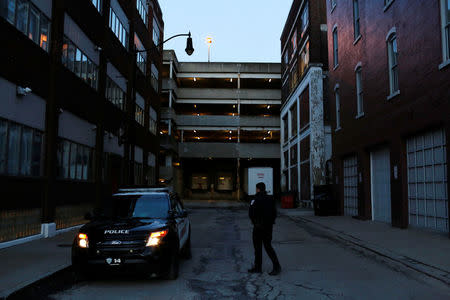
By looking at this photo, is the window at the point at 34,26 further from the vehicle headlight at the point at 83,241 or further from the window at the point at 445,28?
the window at the point at 445,28

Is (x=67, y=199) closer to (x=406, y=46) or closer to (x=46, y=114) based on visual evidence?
(x=46, y=114)

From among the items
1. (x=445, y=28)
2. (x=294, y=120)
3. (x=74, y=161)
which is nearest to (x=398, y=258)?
(x=445, y=28)

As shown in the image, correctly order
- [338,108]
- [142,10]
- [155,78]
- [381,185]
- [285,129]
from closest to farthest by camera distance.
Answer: [381,185]
[338,108]
[142,10]
[155,78]
[285,129]

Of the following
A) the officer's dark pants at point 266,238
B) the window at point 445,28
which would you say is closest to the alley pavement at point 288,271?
the officer's dark pants at point 266,238

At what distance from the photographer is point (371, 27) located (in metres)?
18.1

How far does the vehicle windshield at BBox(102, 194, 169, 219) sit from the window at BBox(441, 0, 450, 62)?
9.42 meters

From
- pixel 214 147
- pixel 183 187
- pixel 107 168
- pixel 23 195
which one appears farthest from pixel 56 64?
pixel 183 187

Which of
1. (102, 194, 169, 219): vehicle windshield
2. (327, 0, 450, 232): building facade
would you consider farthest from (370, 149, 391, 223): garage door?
(102, 194, 169, 219): vehicle windshield

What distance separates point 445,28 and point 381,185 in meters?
7.51

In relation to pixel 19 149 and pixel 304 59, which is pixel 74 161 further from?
pixel 304 59

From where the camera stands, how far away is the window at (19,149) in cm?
1127

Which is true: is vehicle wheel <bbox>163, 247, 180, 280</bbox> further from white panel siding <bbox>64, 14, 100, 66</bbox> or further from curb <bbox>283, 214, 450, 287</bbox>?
white panel siding <bbox>64, 14, 100, 66</bbox>

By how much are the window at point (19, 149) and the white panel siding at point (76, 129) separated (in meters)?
1.98

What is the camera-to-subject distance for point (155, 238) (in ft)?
22.0
